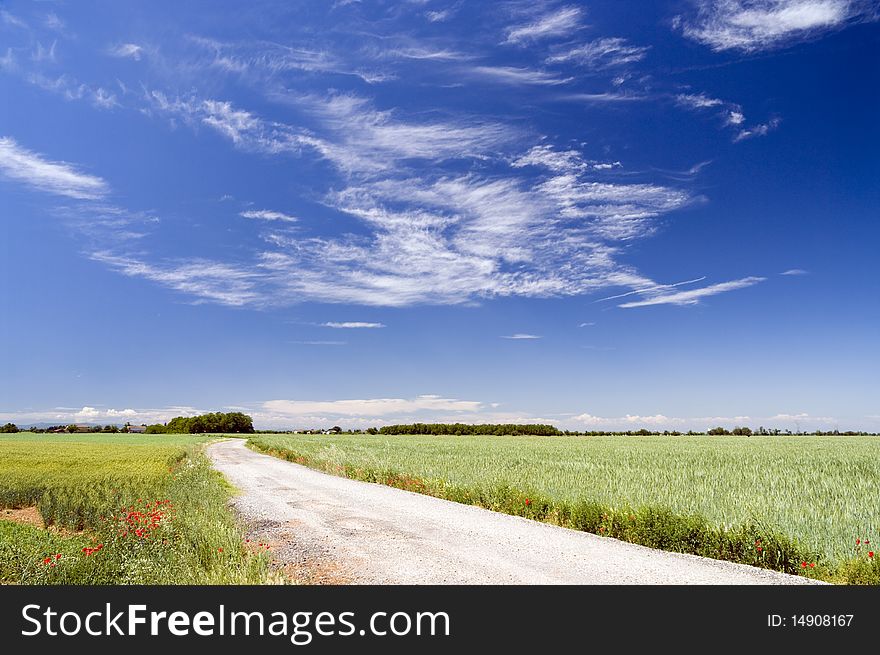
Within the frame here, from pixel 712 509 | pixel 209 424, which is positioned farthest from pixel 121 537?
pixel 209 424

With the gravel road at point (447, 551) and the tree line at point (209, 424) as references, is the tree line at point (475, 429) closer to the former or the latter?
the tree line at point (209, 424)

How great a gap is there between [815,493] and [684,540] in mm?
7882

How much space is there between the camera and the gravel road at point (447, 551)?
8.46 meters

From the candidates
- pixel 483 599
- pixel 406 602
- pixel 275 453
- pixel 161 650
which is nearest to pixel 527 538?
pixel 483 599

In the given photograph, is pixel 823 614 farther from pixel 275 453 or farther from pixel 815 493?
pixel 275 453

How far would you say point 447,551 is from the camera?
10.2m

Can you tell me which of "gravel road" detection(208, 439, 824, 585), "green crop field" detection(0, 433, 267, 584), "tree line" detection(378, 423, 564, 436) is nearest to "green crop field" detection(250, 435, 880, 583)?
"gravel road" detection(208, 439, 824, 585)

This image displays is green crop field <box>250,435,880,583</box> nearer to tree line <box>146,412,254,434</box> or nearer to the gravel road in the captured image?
the gravel road

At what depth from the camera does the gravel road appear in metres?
8.46

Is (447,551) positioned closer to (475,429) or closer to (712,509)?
(712,509)

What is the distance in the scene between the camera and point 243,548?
10.3 meters

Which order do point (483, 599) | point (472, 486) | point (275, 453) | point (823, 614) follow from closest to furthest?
1. point (823, 614)
2. point (483, 599)
3. point (472, 486)
4. point (275, 453)

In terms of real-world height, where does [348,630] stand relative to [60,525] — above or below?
above

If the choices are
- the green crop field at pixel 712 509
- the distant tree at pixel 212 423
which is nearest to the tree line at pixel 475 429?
the distant tree at pixel 212 423
